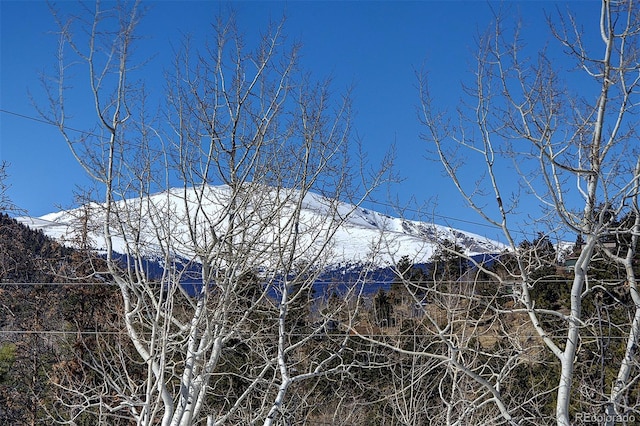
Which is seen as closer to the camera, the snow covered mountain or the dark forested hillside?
the snow covered mountain

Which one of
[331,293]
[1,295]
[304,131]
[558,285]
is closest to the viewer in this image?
[304,131]

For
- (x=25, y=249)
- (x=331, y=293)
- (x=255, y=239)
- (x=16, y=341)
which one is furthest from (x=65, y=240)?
(x=255, y=239)

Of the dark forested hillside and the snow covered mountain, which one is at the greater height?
the snow covered mountain

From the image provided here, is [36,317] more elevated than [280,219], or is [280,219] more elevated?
[280,219]

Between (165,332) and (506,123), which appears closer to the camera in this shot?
(165,332)

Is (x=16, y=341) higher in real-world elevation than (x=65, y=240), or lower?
lower

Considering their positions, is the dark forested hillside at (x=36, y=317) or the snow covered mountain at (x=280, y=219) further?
the dark forested hillside at (x=36, y=317)

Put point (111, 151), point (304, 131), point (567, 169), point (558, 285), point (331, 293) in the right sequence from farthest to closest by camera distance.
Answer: point (558, 285)
point (331, 293)
point (304, 131)
point (111, 151)
point (567, 169)

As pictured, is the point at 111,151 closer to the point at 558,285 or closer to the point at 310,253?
the point at 310,253

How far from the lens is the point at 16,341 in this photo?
17375mm

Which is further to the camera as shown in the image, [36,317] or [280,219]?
[36,317]

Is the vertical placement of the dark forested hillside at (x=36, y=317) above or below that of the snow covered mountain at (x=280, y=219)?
below

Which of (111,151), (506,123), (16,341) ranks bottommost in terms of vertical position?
(16,341)

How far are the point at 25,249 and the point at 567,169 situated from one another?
49.4 feet
